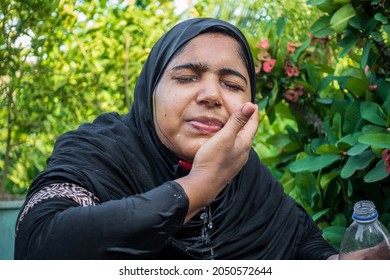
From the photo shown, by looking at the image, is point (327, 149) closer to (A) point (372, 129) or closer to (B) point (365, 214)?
(A) point (372, 129)

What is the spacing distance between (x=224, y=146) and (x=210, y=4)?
10.9 feet

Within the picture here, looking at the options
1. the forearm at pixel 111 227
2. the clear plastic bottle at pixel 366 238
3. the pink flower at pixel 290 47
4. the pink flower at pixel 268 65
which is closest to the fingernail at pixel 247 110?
the forearm at pixel 111 227

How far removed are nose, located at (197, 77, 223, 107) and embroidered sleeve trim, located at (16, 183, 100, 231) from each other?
47 cm

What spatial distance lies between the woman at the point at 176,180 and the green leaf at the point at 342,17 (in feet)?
2.29

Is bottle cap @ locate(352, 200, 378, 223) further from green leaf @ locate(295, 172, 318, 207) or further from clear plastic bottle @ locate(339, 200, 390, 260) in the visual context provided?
green leaf @ locate(295, 172, 318, 207)

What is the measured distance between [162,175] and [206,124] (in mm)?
269

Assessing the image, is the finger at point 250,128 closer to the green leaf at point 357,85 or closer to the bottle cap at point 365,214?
the bottle cap at point 365,214

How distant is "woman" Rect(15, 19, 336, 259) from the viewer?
1876 millimetres

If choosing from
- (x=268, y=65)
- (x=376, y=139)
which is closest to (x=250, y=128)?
(x=376, y=139)

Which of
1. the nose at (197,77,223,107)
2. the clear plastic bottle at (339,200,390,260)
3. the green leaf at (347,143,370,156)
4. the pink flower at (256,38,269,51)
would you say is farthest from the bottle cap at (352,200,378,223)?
the pink flower at (256,38,269,51)
